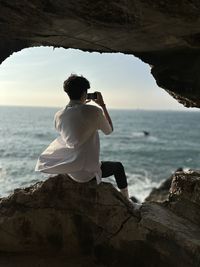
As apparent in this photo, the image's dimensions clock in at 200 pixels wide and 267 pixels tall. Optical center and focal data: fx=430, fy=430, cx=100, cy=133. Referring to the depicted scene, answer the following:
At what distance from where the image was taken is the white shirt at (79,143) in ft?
18.5

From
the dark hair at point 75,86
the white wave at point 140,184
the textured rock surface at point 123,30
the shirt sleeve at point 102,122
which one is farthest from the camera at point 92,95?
the white wave at point 140,184

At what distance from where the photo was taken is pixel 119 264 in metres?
5.75

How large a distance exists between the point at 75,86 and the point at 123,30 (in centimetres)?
96

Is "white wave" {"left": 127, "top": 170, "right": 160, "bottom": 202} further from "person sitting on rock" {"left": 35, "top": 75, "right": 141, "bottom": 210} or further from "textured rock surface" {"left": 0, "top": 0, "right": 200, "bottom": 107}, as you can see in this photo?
"person sitting on rock" {"left": 35, "top": 75, "right": 141, "bottom": 210}

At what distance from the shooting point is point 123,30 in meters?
5.52

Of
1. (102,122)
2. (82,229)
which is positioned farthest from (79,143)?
(82,229)

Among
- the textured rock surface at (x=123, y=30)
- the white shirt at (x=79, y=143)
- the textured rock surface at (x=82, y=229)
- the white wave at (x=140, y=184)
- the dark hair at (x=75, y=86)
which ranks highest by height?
the textured rock surface at (x=123, y=30)

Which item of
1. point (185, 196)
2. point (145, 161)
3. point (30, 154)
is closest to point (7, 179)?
point (30, 154)

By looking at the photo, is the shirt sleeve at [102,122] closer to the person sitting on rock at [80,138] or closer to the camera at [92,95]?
the person sitting on rock at [80,138]

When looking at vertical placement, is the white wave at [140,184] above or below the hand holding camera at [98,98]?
below

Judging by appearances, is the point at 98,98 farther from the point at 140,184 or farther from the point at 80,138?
the point at 140,184

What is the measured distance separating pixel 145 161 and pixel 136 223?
128 ft

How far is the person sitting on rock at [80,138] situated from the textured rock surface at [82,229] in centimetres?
29

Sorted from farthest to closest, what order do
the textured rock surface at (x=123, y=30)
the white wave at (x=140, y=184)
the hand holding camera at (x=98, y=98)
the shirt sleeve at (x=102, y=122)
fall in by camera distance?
the white wave at (x=140, y=184) → the hand holding camera at (x=98, y=98) → the shirt sleeve at (x=102, y=122) → the textured rock surface at (x=123, y=30)
